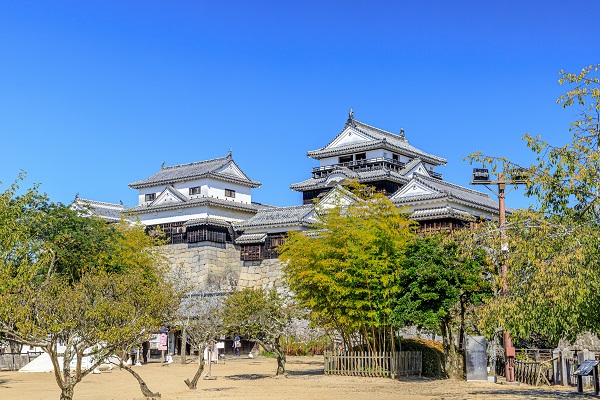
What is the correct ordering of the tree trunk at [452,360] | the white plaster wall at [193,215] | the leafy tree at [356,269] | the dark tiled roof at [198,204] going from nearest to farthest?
the tree trunk at [452,360] → the leafy tree at [356,269] → the dark tiled roof at [198,204] → the white plaster wall at [193,215]

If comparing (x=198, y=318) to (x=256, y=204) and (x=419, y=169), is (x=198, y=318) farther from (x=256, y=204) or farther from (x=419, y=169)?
(x=256, y=204)

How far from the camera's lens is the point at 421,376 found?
95.3 ft

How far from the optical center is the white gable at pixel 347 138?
60.5 metres

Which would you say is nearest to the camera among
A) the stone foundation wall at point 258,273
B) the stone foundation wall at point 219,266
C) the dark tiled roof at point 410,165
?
the stone foundation wall at point 258,273

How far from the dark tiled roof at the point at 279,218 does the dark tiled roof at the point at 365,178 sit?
9.24 feet

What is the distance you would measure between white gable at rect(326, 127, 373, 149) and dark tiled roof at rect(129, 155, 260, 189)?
766cm

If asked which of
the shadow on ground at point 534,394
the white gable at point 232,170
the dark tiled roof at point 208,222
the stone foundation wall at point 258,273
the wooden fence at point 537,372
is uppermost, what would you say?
Answer: the white gable at point 232,170

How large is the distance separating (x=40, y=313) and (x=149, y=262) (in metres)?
24.8

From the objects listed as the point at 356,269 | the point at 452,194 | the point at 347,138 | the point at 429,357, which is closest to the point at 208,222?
the point at 347,138

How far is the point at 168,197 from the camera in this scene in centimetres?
6134

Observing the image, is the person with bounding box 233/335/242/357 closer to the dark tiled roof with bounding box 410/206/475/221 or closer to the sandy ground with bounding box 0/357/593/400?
the sandy ground with bounding box 0/357/593/400

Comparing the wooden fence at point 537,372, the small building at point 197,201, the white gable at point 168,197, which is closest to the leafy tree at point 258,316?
the wooden fence at point 537,372

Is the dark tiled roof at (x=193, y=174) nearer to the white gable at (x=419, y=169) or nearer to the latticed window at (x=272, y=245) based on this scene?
the latticed window at (x=272, y=245)

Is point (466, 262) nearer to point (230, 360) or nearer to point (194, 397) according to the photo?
point (194, 397)
